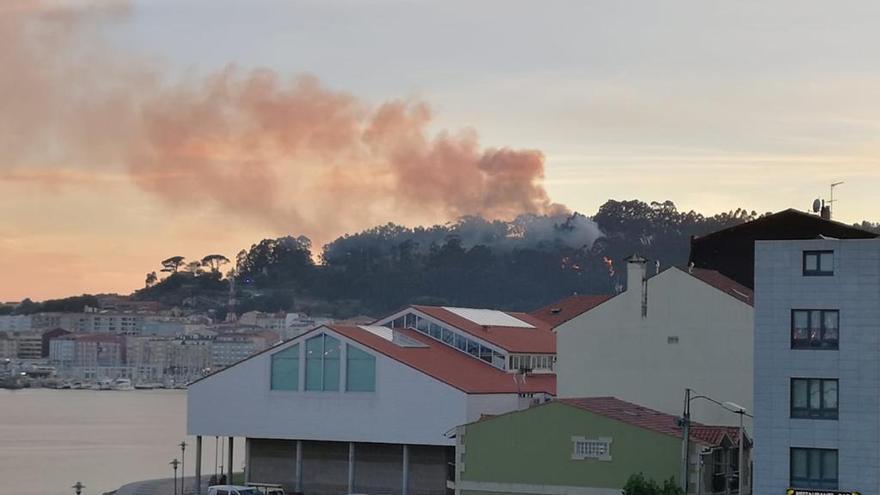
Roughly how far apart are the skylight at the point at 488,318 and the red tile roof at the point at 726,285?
1773 centimetres

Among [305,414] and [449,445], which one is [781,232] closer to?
[449,445]

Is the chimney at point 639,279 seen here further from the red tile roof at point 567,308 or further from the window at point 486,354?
the red tile roof at point 567,308

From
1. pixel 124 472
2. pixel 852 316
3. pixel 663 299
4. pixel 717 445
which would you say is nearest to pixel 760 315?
pixel 852 316

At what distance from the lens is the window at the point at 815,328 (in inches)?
1852

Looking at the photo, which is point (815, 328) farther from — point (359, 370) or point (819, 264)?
point (359, 370)

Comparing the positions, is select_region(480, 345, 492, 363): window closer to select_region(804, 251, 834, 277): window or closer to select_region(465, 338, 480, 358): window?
select_region(465, 338, 480, 358): window

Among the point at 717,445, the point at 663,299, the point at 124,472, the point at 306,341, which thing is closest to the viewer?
the point at 717,445

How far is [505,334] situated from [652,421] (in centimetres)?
2709

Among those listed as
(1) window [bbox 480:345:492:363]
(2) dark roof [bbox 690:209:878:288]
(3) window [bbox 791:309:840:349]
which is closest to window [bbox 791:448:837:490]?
(3) window [bbox 791:309:840:349]

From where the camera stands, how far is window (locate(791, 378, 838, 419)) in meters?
46.7

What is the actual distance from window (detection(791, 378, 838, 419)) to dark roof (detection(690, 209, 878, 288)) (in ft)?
63.1

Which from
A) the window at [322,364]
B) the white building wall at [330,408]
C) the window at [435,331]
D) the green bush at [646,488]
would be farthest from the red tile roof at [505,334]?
the green bush at [646,488]

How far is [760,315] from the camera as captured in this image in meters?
47.8

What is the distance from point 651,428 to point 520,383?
23.4m
